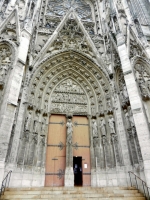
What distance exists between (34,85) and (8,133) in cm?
333

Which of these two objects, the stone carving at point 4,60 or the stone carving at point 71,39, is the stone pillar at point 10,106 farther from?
the stone carving at point 71,39

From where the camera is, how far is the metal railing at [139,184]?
4.63m

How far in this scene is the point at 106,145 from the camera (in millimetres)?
7031

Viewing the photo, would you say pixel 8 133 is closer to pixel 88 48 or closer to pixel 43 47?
pixel 43 47

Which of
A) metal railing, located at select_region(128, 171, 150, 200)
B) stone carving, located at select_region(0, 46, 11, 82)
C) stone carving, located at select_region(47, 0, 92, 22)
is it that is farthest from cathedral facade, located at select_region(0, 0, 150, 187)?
stone carving, located at select_region(47, 0, 92, 22)

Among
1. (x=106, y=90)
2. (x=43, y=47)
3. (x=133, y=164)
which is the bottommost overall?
Result: (x=133, y=164)

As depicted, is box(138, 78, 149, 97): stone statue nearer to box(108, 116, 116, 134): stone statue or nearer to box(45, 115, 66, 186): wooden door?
box(108, 116, 116, 134): stone statue

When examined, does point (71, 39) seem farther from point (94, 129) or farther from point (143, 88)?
point (94, 129)

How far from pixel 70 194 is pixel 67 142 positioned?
2.66 m

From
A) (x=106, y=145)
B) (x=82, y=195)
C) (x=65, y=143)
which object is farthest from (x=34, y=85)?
(x=82, y=195)

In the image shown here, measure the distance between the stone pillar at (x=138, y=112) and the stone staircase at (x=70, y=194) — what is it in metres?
0.85

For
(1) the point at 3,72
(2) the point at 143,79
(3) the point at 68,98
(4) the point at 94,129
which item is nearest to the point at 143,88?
(2) the point at 143,79

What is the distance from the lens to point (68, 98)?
8.48 meters

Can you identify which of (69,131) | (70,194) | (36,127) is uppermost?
(36,127)
